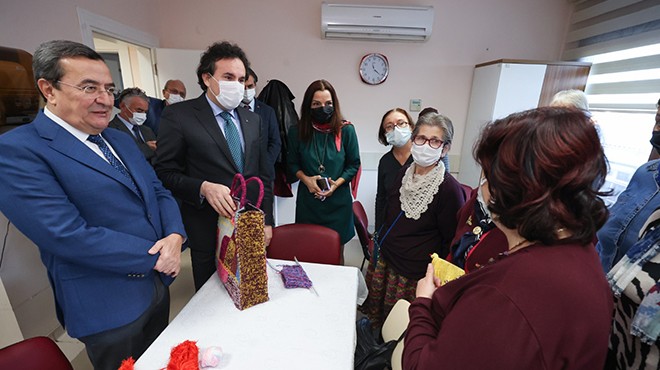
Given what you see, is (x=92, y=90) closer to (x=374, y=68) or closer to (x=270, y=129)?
(x=270, y=129)

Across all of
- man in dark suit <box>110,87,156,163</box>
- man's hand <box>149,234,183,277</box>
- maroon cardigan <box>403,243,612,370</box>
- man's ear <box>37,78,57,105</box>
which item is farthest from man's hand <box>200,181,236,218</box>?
man in dark suit <box>110,87,156,163</box>

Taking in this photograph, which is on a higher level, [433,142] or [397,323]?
[433,142]

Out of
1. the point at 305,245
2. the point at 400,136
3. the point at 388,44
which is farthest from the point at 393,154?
the point at 388,44

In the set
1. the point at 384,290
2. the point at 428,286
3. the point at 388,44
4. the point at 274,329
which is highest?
the point at 388,44

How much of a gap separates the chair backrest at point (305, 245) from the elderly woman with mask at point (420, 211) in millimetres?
297

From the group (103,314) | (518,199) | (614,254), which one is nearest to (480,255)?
(518,199)

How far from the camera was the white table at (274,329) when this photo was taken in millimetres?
841

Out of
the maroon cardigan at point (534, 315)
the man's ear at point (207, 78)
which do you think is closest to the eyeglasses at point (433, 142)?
the maroon cardigan at point (534, 315)

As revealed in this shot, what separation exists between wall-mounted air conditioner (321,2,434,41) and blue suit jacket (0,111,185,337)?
2529 mm

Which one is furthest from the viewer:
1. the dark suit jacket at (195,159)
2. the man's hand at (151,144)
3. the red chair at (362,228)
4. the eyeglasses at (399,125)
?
the man's hand at (151,144)

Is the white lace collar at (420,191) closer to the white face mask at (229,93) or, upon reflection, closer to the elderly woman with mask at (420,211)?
the elderly woman with mask at (420,211)

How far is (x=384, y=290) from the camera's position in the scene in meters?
1.75

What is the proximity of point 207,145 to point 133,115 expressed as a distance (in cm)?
164

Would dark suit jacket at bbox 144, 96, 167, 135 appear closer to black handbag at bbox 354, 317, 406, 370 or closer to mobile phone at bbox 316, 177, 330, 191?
mobile phone at bbox 316, 177, 330, 191
